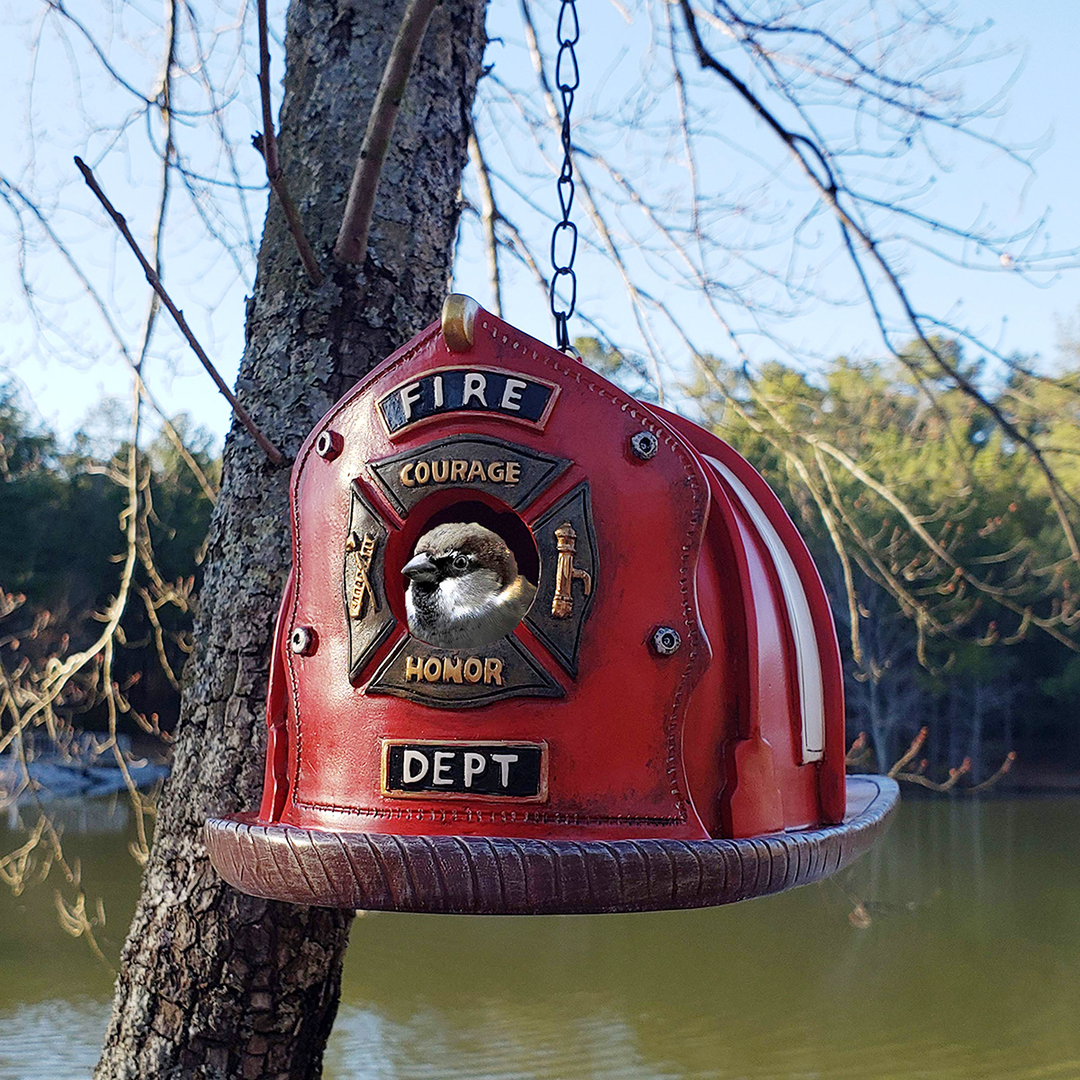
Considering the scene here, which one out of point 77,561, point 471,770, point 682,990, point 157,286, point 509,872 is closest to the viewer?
point 509,872

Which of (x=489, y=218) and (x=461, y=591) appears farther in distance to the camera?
(x=489, y=218)

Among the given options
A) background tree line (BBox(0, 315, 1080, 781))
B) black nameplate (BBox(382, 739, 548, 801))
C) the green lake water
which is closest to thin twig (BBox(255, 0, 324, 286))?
black nameplate (BBox(382, 739, 548, 801))

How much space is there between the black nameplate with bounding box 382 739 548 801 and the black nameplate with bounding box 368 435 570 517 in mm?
249

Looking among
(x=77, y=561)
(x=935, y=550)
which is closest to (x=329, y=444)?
(x=935, y=550)

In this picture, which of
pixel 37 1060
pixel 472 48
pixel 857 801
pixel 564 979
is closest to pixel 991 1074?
pixel 564 979

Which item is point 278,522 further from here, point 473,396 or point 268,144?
point 473,396

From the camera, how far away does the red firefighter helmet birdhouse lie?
116cm

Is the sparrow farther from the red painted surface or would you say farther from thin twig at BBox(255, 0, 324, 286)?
thin twig at BBox(255, 0, 324, 286)

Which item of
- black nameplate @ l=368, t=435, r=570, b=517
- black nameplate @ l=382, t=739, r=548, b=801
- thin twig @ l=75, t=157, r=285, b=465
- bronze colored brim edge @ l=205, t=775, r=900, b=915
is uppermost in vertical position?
thin twig @ l=75, t=157, r=285, b=465

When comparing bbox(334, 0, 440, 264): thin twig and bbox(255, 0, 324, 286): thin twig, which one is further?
bbox(334, 0, 440, 264): thin twig

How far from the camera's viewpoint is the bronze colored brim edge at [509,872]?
41.3 inches

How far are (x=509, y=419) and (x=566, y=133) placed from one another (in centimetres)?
64

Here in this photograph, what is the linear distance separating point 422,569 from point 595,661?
203 mm

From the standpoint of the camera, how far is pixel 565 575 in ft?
3.83
